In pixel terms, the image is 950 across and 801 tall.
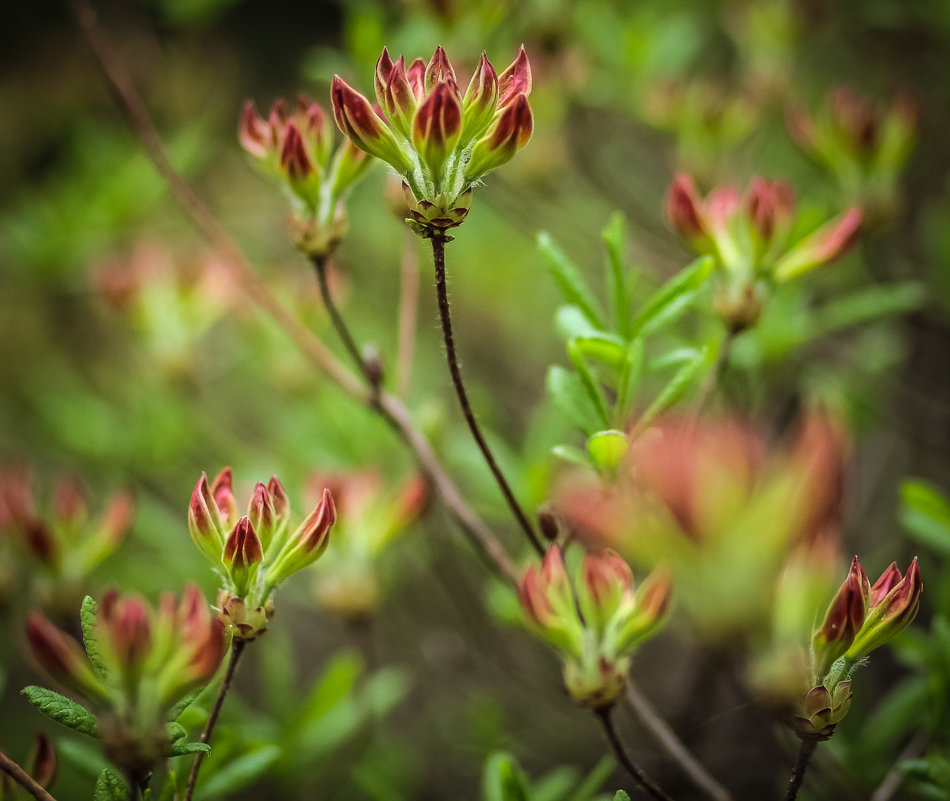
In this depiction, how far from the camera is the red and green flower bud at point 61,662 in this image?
435 millimetres

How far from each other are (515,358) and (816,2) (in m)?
0.94

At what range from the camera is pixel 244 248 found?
1.65 m

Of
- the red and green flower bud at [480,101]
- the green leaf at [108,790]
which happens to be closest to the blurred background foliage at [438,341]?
the green leaf at [108,790]

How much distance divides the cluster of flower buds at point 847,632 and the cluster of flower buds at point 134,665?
34 centimetres

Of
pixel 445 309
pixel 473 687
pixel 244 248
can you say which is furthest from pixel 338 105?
pixel 244 248

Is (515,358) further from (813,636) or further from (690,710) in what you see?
(813,636)

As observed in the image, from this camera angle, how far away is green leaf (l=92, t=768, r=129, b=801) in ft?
1.53

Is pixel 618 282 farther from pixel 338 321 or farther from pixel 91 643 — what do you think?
pixel 91 643

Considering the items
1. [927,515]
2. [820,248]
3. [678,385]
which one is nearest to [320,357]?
[678,385]

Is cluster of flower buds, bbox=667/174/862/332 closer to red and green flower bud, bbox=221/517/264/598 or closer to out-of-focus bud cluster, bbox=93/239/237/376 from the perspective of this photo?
red and green flower bud, bbox=221/517/264/598

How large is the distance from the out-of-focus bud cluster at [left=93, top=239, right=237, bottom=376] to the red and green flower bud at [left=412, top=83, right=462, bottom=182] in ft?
2.09

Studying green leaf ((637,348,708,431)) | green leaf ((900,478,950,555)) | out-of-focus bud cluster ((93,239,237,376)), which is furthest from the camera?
out-of-focus bud cluster ((93,239,237,376))

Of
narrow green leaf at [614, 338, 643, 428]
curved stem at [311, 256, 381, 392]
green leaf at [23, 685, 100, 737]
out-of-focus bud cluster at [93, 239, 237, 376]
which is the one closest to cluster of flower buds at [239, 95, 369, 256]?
curved stem at [311, 256, 381, 392]

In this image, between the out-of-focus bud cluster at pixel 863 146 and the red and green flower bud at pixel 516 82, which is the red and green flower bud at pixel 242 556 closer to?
the red and green flower bud at pixel 516 82
